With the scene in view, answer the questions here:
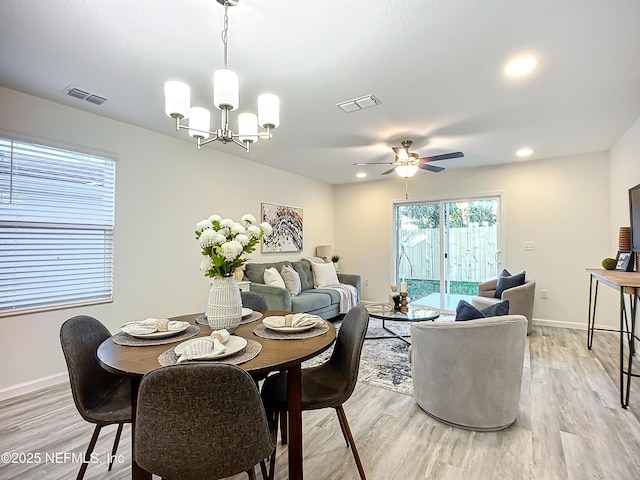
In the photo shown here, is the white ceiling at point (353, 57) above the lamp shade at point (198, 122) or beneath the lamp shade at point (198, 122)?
above

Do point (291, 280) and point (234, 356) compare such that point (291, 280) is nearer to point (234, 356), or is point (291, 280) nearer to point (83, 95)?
point (83, 95)

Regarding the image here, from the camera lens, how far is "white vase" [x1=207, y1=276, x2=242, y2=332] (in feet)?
5.72

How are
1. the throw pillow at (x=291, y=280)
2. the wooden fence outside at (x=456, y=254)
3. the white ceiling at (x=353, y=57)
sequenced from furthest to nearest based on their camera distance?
the wooden fence outside at (x=456, y=254), the throw pillow at (x=291, y=280), the white ceiling at (x=353, y=57)

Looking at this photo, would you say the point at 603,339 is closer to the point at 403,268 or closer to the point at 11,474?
the point at 403,268

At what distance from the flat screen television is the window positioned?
5213 millimetres

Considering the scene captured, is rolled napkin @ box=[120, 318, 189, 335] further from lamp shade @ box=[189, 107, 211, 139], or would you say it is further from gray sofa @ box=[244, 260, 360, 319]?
gray sofa @ box=[244, 260, 360, 319]

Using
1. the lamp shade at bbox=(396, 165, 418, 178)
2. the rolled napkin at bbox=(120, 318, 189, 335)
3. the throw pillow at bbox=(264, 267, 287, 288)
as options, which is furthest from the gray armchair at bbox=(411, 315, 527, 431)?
the throw pillow at bbox=(264, 267, 287, 288)

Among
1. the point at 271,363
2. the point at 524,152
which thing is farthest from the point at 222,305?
the point at 524,152

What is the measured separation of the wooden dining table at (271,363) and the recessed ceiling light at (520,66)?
2.20 metres

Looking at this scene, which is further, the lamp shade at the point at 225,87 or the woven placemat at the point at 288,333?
the lamp shade at the point at 225,87

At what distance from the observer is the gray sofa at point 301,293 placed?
4137 mm

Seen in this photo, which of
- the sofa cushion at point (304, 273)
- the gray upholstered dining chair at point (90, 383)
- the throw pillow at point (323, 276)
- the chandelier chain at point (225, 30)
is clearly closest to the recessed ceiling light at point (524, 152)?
the throw pillow at point (323, 276)

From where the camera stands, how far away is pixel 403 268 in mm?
6090

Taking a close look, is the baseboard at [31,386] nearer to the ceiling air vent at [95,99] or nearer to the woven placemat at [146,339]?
the woven placemat at [146,339]
